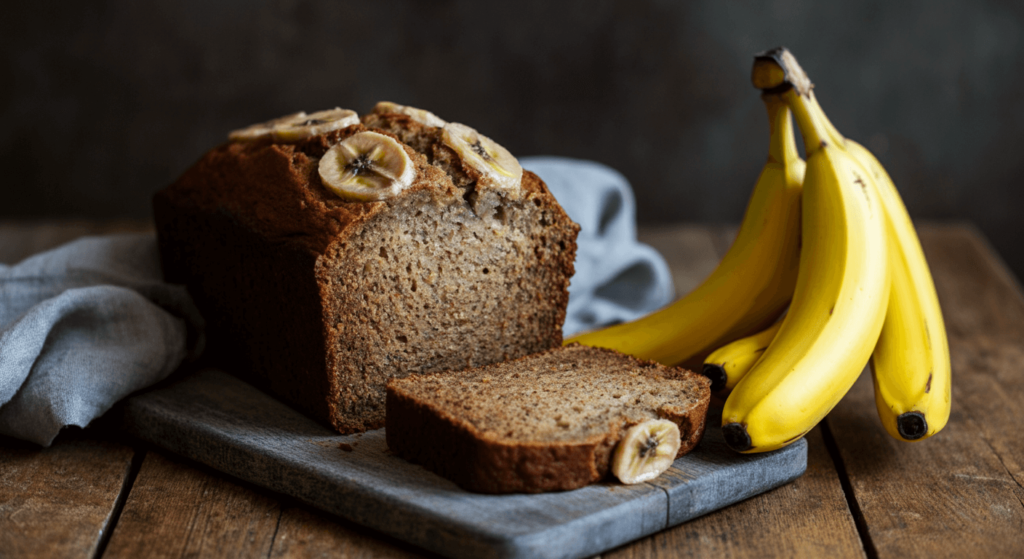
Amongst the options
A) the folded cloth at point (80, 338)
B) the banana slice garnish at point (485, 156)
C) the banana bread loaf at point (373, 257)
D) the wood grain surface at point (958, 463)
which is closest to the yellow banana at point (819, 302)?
the wood grain surface at point (958, 463)

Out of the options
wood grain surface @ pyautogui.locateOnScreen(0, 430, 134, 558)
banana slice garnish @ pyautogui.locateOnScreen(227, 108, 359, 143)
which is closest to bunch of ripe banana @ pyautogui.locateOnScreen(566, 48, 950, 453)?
banana slice garnish @ pyautogui.locateOnScreen(227, 108, 359, 143)

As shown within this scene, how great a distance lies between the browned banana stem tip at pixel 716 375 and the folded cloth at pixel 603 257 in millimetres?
832

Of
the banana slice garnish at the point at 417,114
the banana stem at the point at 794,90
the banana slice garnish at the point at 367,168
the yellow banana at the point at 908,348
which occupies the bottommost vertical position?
the yellow banana at the point at 908,348

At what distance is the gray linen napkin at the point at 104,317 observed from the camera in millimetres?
1907

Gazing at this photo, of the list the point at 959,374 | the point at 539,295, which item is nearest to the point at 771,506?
the point at 539,295

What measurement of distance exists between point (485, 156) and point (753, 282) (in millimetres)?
727

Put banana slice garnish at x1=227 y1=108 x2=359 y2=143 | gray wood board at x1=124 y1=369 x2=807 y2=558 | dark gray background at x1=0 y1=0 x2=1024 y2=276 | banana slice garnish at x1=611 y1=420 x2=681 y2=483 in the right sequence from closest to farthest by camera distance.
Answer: gray wood board at x1=124 y1=369 x2=807 y2=558 < banana slice garnish at x1=611 y1=420 x2=681 y2=483 < banana slice garnish at x1=227 y1=108 x2=359 y2=143 < dark gray background at x1=0 y1=0 x2=1024 y2=276

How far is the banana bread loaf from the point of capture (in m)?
1.86

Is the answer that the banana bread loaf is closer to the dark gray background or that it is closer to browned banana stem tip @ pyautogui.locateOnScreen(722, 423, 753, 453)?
browned banana stem tip @ pyautogui.locateOnScreen(722, 423, 753, 453)

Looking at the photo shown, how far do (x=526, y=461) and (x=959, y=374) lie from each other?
1553mm

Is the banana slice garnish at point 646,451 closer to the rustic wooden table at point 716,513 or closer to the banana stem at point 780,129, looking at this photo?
the rustic wooden table at point 716,513

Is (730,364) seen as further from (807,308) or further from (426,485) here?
(426,485)

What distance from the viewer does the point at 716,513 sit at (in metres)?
1.69

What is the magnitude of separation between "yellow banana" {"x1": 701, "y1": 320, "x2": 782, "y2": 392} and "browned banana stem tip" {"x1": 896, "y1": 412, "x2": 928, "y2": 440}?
12.1 inches
